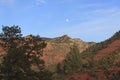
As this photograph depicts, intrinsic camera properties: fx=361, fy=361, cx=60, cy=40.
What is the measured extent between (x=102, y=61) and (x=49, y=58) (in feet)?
191

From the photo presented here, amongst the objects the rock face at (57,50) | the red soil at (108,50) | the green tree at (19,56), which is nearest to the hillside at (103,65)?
the red soil at (108,50)

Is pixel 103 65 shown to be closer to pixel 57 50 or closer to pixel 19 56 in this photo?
pixel 19 56

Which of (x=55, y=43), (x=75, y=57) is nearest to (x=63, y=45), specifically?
(x=55, y=43)

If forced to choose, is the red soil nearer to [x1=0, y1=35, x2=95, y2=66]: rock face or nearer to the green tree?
[x1=0, y1=35, x2=95, y2=66]: rock face

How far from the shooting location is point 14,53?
36.1 metres

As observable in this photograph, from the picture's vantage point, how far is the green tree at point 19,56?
1448 inches

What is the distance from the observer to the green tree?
121 ft

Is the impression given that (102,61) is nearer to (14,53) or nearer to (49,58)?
(14,53)

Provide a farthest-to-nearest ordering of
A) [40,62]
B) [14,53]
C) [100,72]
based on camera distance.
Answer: [100,72] → [40,62] → [14,53]

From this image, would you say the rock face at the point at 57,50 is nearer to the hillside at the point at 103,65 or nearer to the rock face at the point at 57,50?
the rock face at the point at 57,50

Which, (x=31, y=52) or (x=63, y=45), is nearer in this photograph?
(x=31, y=52)

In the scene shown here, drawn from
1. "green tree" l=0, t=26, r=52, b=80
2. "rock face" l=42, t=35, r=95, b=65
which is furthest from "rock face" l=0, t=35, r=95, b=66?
"green tree" l=0, t=26, r=52, b=80

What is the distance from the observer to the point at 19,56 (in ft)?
121

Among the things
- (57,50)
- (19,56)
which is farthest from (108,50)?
(19,56)
